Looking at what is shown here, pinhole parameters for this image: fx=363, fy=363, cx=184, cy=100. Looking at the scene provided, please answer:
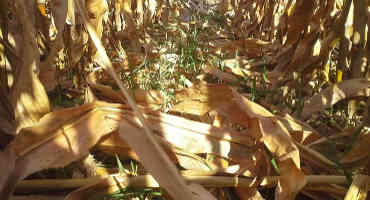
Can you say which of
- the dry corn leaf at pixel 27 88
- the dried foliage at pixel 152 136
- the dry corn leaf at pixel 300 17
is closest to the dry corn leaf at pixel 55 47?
the dried foliage at pixel 152 136

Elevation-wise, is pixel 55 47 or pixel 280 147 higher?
pixel 55 47

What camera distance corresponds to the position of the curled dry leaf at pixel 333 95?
923 mm

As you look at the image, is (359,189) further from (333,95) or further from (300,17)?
(300,17)

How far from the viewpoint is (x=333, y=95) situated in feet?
3.05

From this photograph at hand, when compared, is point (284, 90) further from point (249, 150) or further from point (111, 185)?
point (111, 185)

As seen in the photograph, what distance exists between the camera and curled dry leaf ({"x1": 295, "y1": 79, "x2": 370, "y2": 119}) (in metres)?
0.92

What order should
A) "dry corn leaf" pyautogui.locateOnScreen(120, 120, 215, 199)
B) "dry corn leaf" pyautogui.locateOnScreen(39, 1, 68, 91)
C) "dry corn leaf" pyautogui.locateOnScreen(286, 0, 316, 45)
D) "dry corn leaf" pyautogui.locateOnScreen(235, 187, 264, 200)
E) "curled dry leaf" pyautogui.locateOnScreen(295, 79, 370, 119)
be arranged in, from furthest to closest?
"dry corn leaf" pyautogui.locateOnScreen(286, 0, 316, 45)
"curled dry leaf" pyautogui.locateOnScreen(295, 79, 370, 119)
"dry corn leaf" pyautogui.locateOnScreen(39, 1, 68, 91)
"dry corn leaf" pyautogui.locateOnScreen(235, 187, 264, 200)
"dry corn leaf" pyautogui.locateOnScreen(120, 120, 215, 199)

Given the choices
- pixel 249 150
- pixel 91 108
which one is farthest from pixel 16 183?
pixel 249 150

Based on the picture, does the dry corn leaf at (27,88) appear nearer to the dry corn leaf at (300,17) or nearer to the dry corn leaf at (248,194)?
the dry corn leaf at (248,194)

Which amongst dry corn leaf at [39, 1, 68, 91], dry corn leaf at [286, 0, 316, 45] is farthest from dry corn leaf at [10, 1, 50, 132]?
dry corn leaf at [286, 0, 316, 45]

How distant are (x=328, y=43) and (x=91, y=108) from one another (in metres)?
0.85

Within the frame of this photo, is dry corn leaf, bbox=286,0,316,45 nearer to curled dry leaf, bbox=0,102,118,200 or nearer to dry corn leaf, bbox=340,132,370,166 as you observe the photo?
dry corn leaf, bbox=340,132,370,166

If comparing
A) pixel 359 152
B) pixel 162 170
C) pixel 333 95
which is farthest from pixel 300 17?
pixel 162 170

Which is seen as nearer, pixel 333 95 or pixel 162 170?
pixel 162 170
